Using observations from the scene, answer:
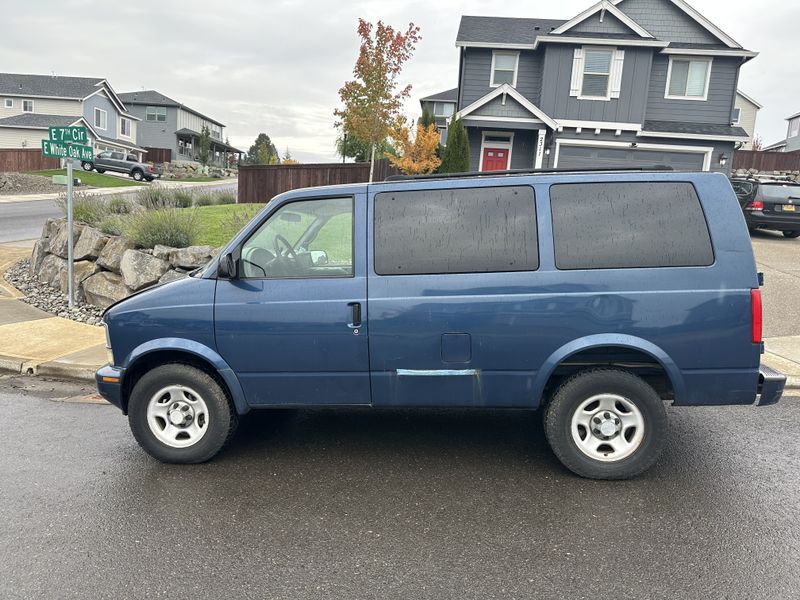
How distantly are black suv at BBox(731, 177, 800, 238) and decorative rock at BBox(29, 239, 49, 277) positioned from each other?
51.0 feet

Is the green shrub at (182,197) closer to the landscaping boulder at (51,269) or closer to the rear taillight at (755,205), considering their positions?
the landscaping boulder at (51,269)

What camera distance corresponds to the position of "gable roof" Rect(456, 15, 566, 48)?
22.4 metres

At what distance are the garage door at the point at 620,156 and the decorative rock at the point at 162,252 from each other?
16.4 metres

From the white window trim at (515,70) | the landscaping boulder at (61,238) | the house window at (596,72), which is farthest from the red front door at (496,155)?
the landscaping boulder at (61,238)

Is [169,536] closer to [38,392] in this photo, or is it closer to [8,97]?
[38,392]

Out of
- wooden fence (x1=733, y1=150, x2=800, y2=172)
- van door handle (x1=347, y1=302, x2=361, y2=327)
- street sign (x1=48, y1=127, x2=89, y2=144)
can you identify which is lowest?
van door handle (x1=347, y1=302, x2=361, y2=327)

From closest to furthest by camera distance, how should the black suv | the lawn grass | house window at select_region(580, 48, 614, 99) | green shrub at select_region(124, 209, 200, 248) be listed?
green shrub at select_region(124, 209, 200, 248) → the black suv → house window at select_region(580, 48, 614, 99) → the lawn grass

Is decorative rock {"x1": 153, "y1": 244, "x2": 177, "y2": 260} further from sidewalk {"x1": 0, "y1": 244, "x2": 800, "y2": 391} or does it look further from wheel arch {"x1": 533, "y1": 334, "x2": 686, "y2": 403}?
wheel arch {"x1": 533, "y1": 334, "x2": 686, "y2": 403}

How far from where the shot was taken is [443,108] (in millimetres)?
53000

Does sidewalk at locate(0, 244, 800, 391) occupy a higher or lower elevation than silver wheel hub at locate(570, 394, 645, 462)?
lower

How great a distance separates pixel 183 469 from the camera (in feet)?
14.1

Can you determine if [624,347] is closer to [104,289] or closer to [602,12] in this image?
[104,289]

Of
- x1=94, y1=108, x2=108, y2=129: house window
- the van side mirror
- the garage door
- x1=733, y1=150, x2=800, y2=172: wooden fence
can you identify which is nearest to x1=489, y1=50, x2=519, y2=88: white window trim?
the garage door

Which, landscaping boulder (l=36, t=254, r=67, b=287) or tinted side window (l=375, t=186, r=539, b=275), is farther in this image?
landscaping boulder (l=36, t=254, r=67, b=287)
